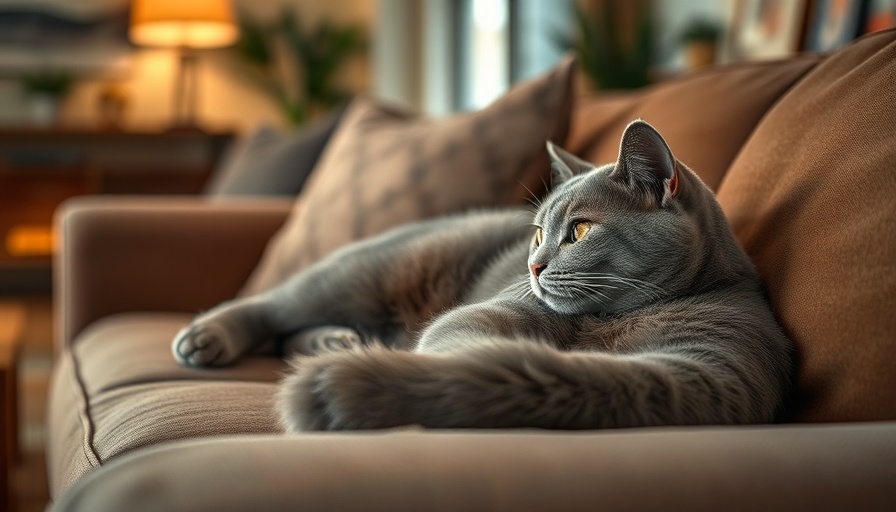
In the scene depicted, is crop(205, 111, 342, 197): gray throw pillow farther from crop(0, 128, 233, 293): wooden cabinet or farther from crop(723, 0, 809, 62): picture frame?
crop(0, 128, 233, 293): wooden cabinet

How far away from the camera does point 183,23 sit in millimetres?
4555

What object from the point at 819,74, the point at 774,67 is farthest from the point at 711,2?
the point at 819,74

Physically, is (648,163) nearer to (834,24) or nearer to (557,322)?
(557,322)

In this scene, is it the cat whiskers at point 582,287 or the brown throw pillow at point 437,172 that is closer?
the cat whiskers at point 582,287

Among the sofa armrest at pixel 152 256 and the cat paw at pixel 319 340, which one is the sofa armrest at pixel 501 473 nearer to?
the cat paw at pixel 319 340

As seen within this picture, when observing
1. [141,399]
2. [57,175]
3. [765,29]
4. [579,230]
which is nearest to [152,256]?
[141,399]

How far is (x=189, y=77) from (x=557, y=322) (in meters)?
5.06

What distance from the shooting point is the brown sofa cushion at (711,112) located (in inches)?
50.6

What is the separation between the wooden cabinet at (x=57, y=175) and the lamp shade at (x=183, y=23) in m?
0.56

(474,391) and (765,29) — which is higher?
(474,391)

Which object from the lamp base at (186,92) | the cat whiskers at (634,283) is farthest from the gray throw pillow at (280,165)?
the lamp base at (186,92)

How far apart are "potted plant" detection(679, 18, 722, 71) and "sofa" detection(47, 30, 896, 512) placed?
4.95ft

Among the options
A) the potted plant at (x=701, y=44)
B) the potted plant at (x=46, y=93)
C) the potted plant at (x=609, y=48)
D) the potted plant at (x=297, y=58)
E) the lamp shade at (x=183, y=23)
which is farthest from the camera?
the potted plant at (x=297, y=58)

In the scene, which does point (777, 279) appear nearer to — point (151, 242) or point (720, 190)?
point (720, 190)
